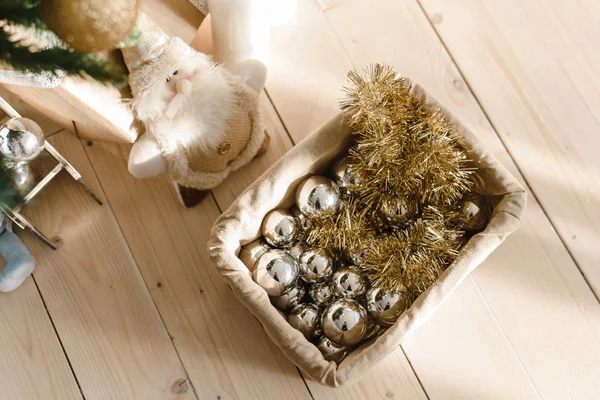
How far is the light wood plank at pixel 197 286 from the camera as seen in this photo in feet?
3.32

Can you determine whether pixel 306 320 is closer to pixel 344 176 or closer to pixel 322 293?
pixel 322 293

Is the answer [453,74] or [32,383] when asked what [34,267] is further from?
[453,74]

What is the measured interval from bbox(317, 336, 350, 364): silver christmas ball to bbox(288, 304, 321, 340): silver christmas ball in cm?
2

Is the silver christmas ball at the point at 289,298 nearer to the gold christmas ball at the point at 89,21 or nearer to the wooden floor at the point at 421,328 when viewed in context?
the wooden floor at the point at 421,328

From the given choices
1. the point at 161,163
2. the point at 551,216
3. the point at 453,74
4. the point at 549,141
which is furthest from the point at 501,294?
the point at 161,163

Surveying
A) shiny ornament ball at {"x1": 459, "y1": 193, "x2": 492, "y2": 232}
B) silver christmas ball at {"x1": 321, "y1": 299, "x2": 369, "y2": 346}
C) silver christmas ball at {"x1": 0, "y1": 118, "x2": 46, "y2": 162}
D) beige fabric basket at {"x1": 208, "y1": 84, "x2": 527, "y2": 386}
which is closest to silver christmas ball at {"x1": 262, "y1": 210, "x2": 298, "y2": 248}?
beige fabric basket at {"x1": 208, "y1": 84, "x2": 527, "y2": 386}

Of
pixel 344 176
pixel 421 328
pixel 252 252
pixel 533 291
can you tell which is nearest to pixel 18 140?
pixel 252 252

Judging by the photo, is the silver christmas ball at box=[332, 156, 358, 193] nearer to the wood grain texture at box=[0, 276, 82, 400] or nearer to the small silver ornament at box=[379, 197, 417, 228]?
the small silver ornament at box=[379, 197, 417, 228]

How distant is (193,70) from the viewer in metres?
0.86

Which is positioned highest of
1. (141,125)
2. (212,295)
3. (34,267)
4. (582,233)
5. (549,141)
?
(141,125)

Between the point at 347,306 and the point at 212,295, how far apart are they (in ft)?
0.92

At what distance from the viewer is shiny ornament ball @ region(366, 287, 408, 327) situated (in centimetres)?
87

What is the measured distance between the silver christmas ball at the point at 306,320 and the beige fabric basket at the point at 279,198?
6cm

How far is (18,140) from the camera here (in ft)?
2.99
